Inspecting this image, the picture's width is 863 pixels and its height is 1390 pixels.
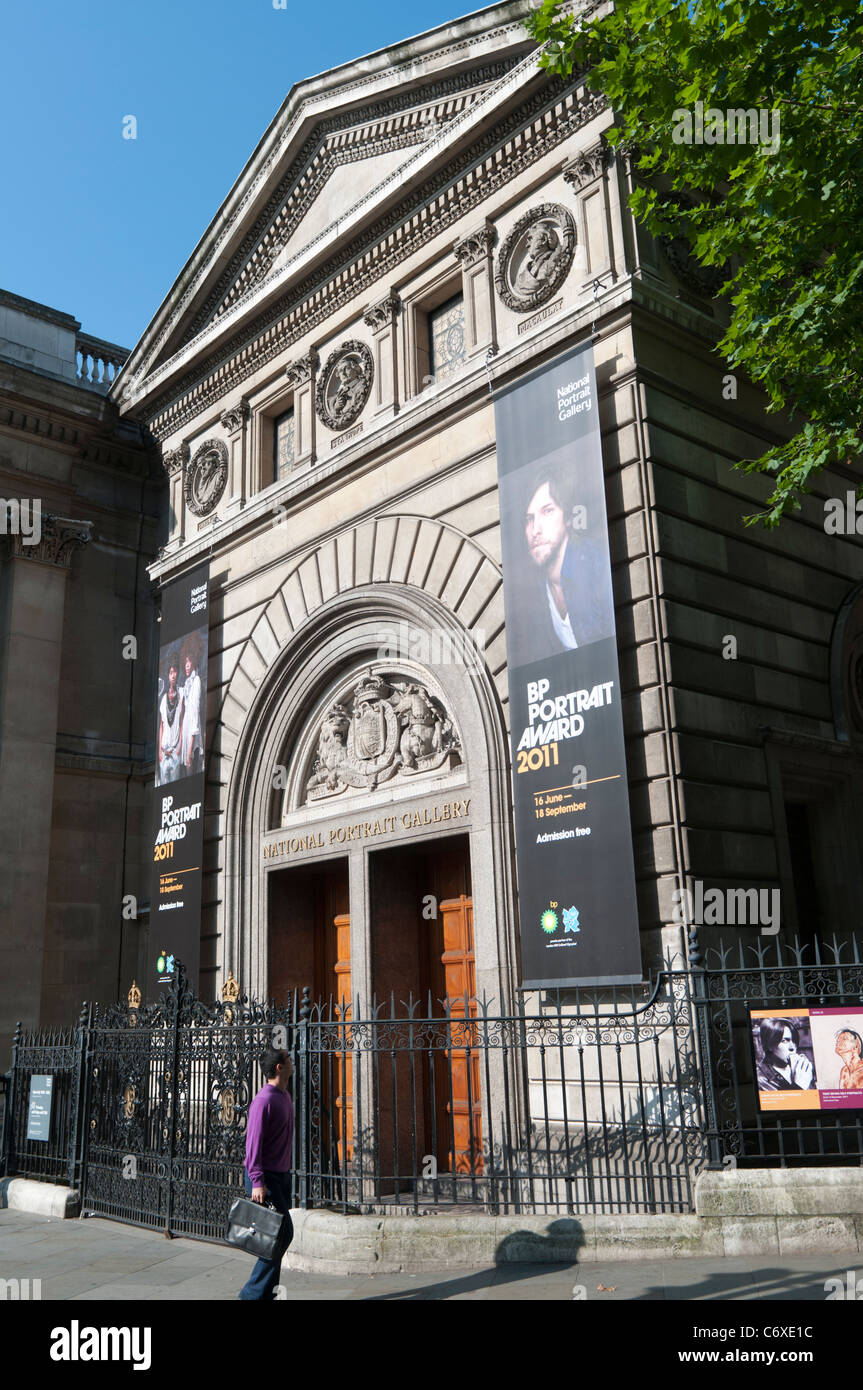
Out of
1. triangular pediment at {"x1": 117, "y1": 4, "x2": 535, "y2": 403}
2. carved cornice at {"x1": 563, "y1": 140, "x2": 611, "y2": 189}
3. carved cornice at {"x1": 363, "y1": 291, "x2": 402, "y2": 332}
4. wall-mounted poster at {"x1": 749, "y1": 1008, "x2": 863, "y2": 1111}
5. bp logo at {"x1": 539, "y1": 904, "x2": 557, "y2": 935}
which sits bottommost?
wall-mounted poster at {"x1": 749, "y1": 1008, "x2": 863, "y2": 1111}

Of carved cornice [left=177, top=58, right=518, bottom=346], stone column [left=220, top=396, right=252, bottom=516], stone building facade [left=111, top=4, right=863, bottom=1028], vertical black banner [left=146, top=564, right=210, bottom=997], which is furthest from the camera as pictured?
stone column [left=220, top=396, right=252, bottom=516]

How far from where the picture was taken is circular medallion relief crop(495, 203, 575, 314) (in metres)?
14.6

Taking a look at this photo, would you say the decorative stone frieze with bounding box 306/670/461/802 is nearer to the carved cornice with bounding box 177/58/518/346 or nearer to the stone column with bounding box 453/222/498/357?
the stone column with bounding box 453/222/498/357

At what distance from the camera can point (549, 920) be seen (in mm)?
12516

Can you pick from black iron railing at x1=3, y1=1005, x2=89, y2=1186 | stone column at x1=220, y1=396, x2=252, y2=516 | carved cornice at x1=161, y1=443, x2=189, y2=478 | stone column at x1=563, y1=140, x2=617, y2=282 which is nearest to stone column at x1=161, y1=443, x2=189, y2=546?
carved cornice at x1=161, y1=443, x2=189, y2=478

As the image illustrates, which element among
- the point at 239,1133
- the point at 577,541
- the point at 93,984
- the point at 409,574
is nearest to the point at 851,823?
the point at 577,541

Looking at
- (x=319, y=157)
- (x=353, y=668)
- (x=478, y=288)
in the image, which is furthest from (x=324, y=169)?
(x=353, y=668)

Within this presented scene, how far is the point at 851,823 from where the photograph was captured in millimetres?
15102

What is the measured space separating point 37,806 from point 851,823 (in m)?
14.9

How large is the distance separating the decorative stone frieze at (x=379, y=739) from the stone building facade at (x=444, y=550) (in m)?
0.05

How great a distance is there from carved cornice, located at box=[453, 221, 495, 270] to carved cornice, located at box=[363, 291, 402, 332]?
1.45 metres

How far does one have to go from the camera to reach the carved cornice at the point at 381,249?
14.9m

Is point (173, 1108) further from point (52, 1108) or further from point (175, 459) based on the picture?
point (175, 459)
